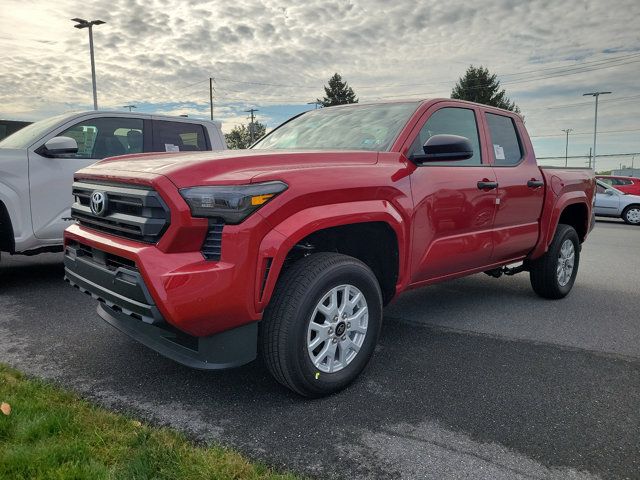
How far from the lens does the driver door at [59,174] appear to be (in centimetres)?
523

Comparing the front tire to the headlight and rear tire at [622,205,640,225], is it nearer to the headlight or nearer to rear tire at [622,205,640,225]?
the headlight

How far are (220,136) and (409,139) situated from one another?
3.93 meters

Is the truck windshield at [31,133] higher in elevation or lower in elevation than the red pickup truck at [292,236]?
higher

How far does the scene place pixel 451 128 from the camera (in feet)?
13.5

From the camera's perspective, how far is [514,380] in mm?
3377

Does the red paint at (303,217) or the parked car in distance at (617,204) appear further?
the parked car in distance at (617,204)

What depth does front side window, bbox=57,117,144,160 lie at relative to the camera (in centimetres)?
568

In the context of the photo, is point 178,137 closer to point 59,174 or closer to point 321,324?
point 59,174

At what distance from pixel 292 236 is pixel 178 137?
4360 millimetres

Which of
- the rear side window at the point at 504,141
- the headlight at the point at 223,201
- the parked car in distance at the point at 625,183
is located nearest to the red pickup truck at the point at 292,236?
the headlight at the point at 223,201

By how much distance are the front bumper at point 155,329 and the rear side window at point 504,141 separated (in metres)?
2.86

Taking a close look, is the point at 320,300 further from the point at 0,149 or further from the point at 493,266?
the point at 0,149

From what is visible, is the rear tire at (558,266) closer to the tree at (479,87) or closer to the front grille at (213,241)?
the front grille at (213,241)

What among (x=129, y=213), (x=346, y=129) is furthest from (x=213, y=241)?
(x=346, y=129)
